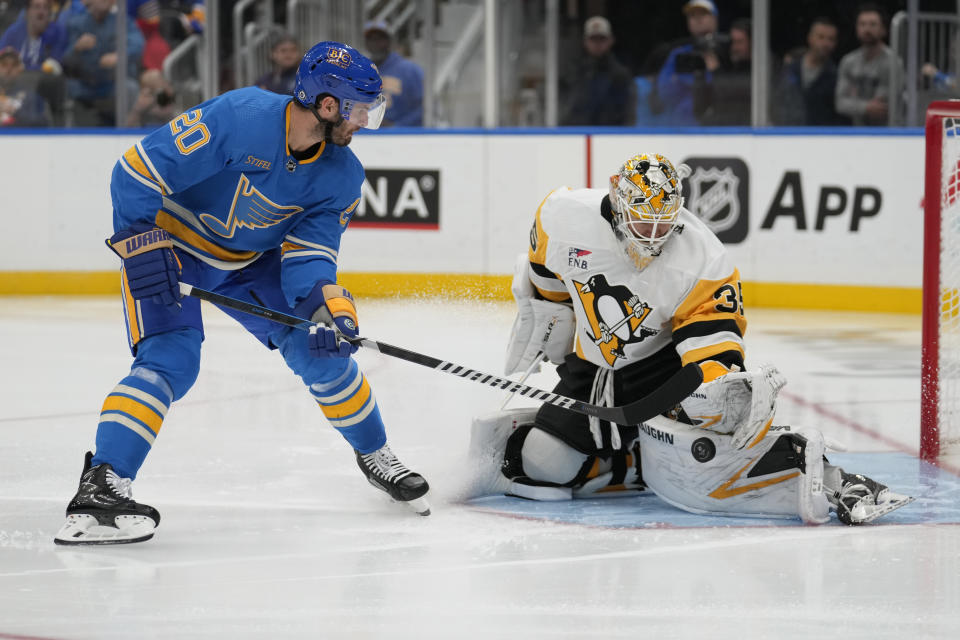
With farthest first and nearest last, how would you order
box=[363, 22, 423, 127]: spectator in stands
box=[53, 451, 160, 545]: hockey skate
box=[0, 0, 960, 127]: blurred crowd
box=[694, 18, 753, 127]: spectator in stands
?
box=[363, 22, 423, 127]: spectator in stands
box=[694, 18, 753, 127]: spectator in stands
box=[0, 0, 960, 127]: blurred crowd
box=[53, 451, 160, 545]: hockey skate

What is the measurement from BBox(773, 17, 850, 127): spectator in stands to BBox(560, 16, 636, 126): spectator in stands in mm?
773

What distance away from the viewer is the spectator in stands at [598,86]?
7.30 meters

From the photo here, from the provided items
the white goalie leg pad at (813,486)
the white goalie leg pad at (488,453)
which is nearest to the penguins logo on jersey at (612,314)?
the white goalie leg pad at (488,453)

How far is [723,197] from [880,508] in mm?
4020

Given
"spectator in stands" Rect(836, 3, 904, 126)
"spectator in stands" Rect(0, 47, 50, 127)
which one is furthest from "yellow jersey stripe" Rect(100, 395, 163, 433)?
"spectator in stands" Rect(0, 47, 50, 127)

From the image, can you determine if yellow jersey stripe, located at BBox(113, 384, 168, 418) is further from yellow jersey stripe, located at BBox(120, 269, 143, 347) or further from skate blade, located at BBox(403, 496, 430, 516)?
skate blade, located at BBox(403, 496, 430, 516)

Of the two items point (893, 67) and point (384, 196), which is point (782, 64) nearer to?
point (893, 67)

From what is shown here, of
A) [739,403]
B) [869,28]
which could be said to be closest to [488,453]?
[739,403]

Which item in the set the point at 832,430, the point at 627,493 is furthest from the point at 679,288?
the point at 832,430

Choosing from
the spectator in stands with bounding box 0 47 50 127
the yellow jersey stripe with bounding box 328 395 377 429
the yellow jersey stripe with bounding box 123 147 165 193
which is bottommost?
the yellow jersey stripe with bounding box 328 395 377 429

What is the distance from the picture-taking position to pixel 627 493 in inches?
131

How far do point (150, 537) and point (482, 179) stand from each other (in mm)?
4641

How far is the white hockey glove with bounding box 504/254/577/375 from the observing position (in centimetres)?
328

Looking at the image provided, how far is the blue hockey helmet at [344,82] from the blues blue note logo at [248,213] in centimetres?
23
